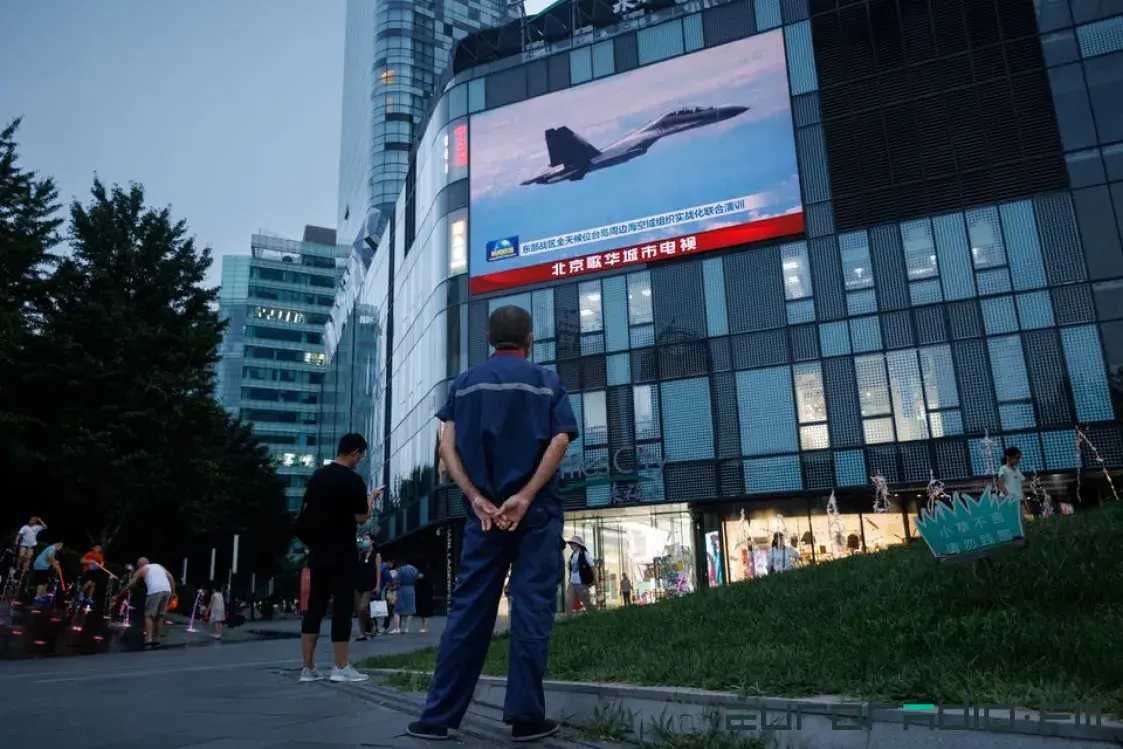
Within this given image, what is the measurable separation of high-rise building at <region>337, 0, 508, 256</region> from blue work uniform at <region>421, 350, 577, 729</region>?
84.8 metres

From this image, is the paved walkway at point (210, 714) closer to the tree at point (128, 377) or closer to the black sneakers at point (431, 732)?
the black sneakers at point (431, 732)

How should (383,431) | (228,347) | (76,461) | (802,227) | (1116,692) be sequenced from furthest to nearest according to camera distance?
(228,347)
(383,431)
(802,227)
(76,461)
(1116,692)

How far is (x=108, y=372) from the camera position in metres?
23.0

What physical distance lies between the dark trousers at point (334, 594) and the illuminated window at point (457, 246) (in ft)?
99.3

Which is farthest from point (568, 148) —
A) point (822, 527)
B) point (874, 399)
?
point (822, 527)

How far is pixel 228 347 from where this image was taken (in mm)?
108750

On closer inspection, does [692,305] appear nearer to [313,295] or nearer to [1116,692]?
[1116,692]

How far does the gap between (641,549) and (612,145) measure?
660 inches

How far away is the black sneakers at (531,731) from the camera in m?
3.35

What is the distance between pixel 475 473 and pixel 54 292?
2559 cm

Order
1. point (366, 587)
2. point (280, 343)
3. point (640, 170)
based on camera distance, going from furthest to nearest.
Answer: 1. point (280, 343)
2. point (640, 170)
3. point (366, 587)

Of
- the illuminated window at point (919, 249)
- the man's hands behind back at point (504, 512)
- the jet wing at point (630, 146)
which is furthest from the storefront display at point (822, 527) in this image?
the man's hands behind back at point (504, 512)

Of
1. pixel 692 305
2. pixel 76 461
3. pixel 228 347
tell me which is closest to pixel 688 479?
pixel 692 305

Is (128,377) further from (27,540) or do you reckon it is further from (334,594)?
(334,594)
